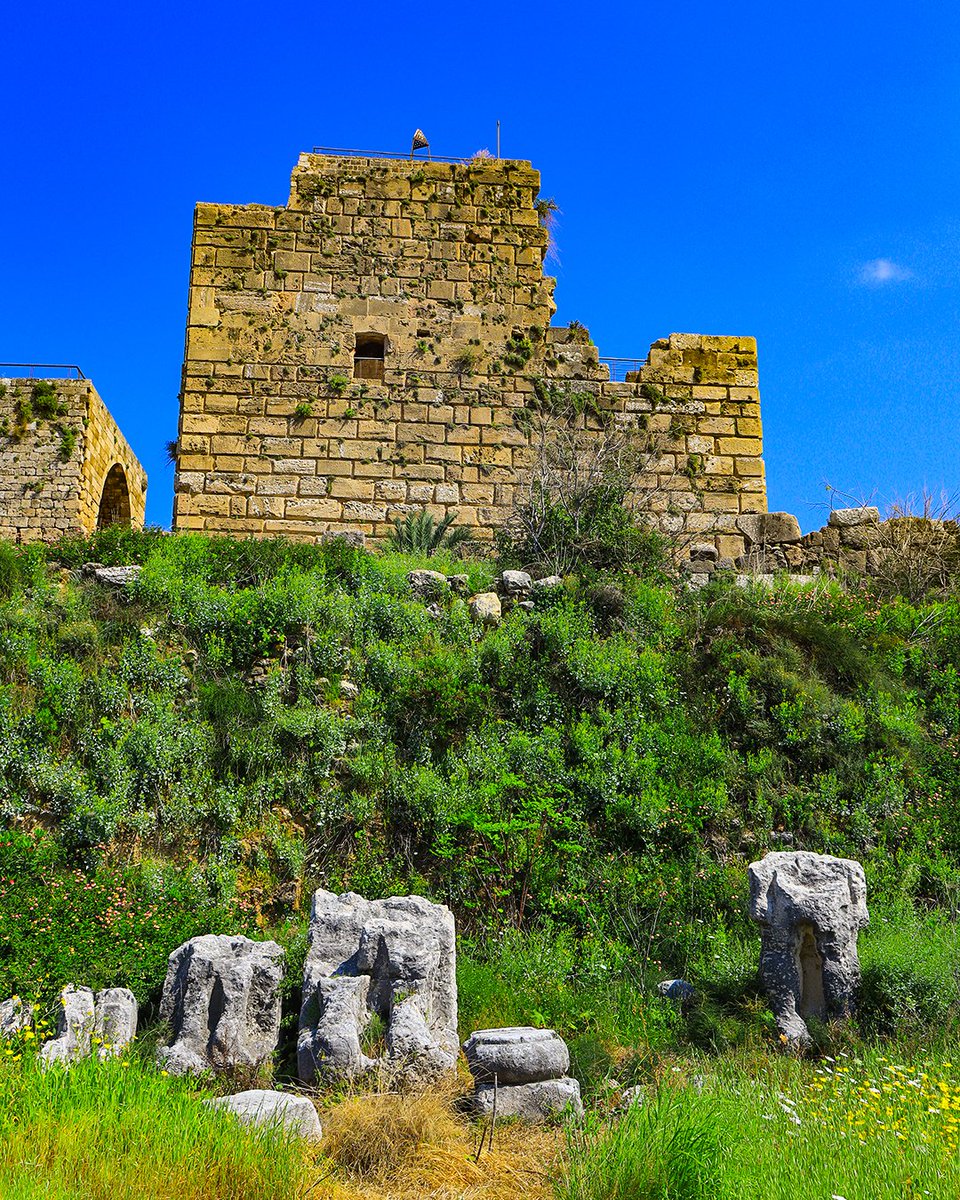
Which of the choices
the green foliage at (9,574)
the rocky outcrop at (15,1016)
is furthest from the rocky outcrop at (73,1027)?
the green foliage at (9,574)

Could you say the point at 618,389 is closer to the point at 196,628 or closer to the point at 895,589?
the point at 895,589

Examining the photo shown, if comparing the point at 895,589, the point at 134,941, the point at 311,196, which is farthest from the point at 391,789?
the point at 311,196

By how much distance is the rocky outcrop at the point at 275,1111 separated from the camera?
442 centimetres

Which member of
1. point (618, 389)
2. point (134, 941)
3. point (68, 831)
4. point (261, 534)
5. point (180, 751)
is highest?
point (618, 389)

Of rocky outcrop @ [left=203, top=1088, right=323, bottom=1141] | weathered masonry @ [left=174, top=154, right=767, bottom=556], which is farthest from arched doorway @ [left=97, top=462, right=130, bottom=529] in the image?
rocky outcrop @ [left=203, top=1088, right=323, bottom=1141]

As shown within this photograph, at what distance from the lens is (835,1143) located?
4.41 meters

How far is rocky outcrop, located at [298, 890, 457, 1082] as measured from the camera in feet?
17.3

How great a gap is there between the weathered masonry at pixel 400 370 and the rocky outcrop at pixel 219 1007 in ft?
23.8

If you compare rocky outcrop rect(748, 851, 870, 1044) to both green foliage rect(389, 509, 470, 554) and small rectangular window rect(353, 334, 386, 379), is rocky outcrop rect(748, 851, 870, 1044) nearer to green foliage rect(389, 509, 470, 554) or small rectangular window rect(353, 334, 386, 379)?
green foliage rect(389, 509, 470, 554)

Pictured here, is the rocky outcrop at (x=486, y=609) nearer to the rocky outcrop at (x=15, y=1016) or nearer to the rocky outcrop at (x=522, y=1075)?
the rocky outcrop at (x=522, y=1075)

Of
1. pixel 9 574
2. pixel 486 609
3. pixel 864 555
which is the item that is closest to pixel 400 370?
pixel 486 609

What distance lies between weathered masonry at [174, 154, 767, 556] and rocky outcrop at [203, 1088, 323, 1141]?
27.7 ft

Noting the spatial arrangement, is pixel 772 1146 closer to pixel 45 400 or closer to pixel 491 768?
pixel 491 768

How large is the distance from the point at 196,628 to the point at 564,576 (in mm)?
3672
